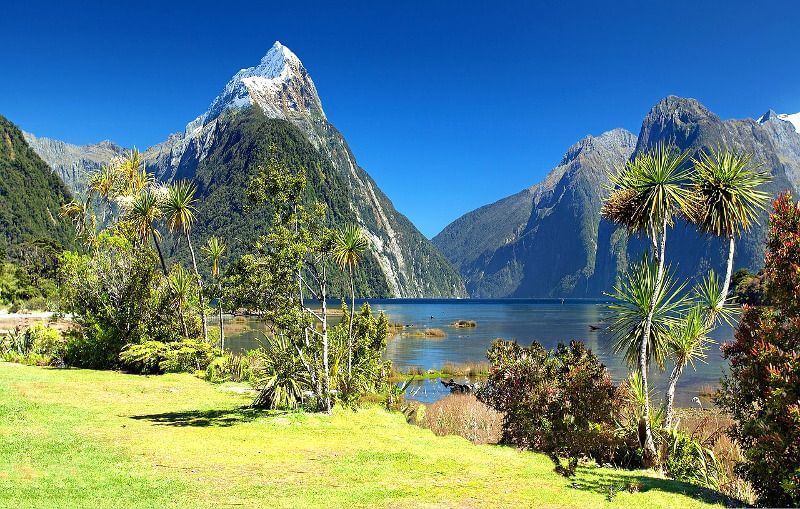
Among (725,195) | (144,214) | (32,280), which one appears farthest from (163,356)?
(32,280)

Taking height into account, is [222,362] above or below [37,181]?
below

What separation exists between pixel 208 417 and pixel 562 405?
11.5m

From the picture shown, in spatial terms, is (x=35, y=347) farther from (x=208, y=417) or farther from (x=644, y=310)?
(x=644, y=310)

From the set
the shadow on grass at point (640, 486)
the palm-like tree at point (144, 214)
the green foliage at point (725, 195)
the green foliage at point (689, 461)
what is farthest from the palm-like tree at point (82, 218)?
the green foliage at point (689, 461)

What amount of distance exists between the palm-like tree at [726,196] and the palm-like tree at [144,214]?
27.8 m

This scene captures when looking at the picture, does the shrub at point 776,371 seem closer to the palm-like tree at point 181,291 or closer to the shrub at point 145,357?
the shrub at point 145,357

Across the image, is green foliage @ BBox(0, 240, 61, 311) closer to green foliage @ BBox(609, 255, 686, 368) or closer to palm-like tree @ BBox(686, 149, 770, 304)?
green foliage @ BBox(609, 255, 686, 368)

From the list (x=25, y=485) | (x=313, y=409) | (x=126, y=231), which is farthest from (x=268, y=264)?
(x=126, y=231)

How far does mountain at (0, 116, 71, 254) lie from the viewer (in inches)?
6403

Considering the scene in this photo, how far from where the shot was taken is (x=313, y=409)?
20.7 meters

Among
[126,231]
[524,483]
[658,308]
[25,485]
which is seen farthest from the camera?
[126,231]

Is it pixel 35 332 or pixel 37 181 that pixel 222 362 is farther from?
pixel 37 181

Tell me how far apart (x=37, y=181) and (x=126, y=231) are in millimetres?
185154

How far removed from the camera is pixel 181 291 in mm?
31188
